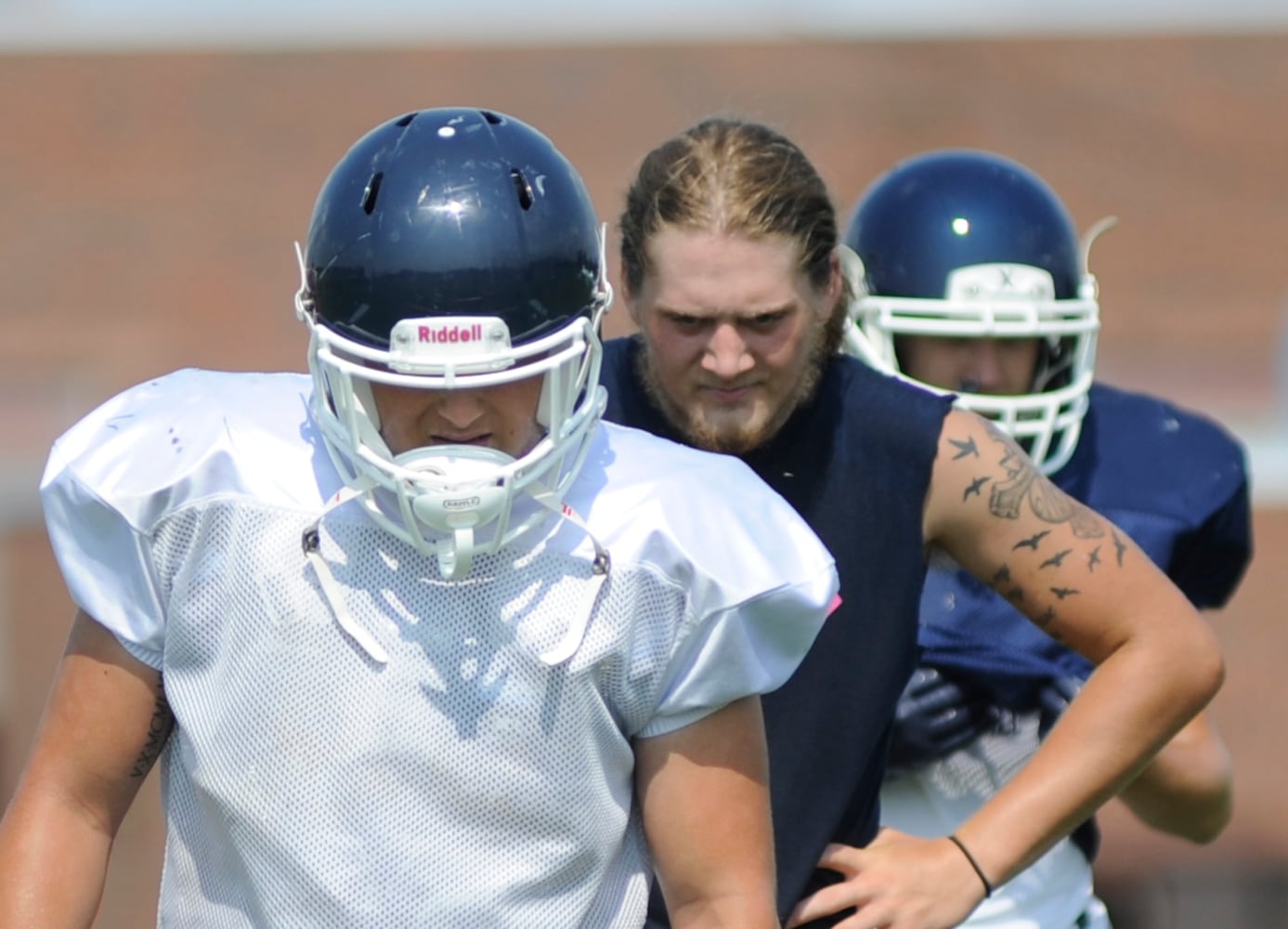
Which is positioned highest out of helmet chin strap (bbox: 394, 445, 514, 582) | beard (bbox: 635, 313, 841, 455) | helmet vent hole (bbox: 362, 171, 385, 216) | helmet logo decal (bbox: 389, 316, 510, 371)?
helmet vent hole (bbox: 362, 171, 385, 216)

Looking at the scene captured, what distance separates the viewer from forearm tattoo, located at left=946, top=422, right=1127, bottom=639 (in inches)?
101

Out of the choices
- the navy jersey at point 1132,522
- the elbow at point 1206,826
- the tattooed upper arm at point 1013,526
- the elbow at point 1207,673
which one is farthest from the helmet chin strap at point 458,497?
the elbow at point 1206,826

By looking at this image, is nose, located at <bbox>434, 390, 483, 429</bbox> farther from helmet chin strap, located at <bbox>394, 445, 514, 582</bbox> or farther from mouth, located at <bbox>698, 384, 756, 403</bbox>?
mouth, located at <bbox>698, 384, 756, 403</bbox>

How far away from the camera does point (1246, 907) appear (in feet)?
26.2

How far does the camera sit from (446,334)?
1.89m

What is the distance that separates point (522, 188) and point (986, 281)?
1432 mm

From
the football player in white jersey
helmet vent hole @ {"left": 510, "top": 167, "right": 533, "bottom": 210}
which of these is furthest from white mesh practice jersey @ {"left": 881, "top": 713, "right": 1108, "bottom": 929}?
helmet vent hole @ {"left": 510, "top": 167, "right": 533, "bottom": 210}

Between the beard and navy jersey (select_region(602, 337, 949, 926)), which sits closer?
navy jersey (select_region(602, 337, 949, 926))

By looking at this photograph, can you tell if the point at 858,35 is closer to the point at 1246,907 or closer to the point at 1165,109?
the point at 1165,109

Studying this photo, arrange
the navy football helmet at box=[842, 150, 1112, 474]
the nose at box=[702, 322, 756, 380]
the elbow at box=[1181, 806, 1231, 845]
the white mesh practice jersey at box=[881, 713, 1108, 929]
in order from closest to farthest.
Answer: the nose at box=[702, 322, 756, 380] < the white mesh practice jersey at box=[881, 713, 1108, 929] < the navy football helmet at box=[842, 150, 1112, 474] < the elbow at box=[1181, 806, 1231, 845]

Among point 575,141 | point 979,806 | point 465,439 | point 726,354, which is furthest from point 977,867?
point 575,141

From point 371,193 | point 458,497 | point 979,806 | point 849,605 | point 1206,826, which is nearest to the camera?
point 458,497

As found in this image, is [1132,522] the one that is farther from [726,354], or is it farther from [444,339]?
[444,339]

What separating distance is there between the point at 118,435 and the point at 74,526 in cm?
10
